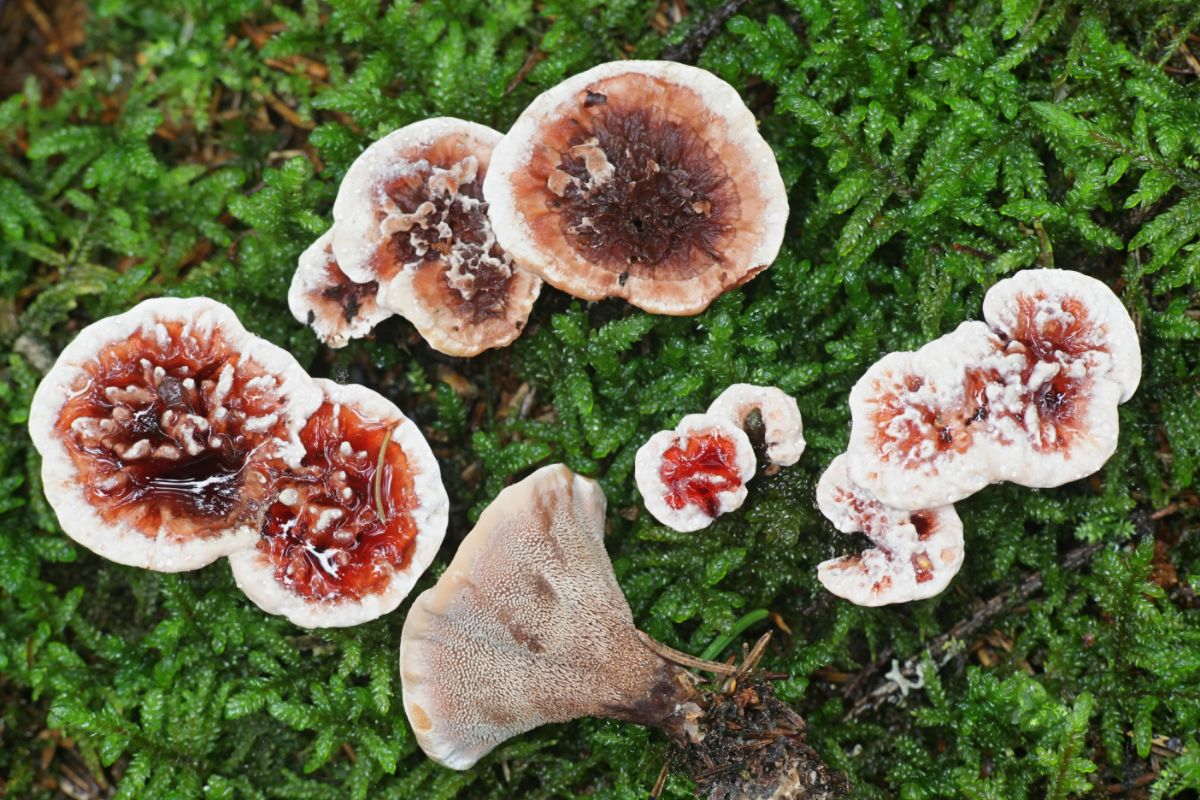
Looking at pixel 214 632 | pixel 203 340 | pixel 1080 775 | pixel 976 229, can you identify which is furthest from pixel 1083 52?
pixel 214 632

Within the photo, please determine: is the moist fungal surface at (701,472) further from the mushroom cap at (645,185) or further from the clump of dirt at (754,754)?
the clump of dirt at (754,754)

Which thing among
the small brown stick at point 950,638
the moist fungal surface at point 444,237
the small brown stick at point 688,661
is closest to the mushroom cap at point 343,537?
the moist fungal surface at point 444,237

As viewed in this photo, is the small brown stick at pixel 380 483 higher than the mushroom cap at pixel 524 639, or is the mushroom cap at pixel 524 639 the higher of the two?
the small brown stick at pixel 380 483

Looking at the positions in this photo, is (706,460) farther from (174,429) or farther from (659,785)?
(174,429)

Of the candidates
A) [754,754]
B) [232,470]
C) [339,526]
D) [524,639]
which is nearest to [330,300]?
[232,470]

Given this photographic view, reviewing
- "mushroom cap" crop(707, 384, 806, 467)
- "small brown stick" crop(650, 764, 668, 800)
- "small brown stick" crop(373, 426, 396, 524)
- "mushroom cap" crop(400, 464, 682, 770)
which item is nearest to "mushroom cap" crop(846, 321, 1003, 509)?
"mushroom cap" crop(707, 384, 806, 467)

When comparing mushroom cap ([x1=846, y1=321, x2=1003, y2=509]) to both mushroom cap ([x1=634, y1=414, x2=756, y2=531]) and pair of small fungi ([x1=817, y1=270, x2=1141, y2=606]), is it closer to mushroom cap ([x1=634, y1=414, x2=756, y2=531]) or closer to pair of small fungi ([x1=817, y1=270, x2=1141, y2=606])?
pair of small fungi ([x1=817, y1=270, x2=1141, y2=606])

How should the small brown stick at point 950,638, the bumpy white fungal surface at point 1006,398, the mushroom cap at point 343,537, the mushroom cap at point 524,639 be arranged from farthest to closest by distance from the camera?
1. the small brown stick at point 950,638
2. the mushroom cap at point 343,537
3. the mushroom cap at point 524,639
4. the bumpy white fungal surface at point 1006,398
